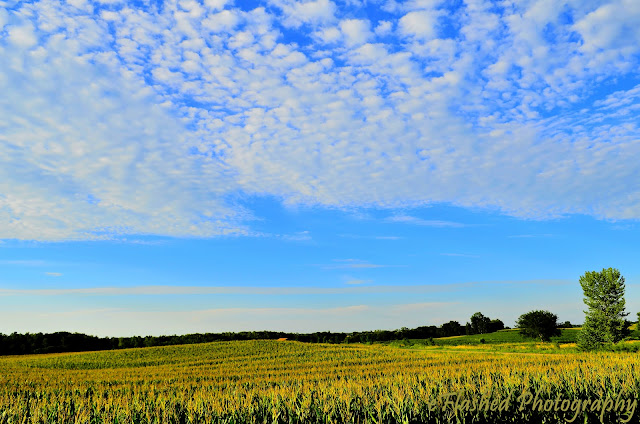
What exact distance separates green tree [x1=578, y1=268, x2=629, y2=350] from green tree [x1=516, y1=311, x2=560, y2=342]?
31952mm

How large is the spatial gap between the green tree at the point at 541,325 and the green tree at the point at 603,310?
3195 centimetres

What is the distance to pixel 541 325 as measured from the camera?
88.2 metres

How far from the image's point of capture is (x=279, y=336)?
10000cm

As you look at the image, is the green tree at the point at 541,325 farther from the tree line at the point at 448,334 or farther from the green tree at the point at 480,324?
the green tree at the point at 480,324

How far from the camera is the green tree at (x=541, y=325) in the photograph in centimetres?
8825

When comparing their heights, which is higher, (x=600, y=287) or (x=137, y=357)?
(x=600, y=287)

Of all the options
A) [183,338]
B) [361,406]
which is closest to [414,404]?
[361,406]

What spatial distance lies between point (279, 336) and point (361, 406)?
93.9 m

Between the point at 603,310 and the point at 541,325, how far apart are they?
33019 mm

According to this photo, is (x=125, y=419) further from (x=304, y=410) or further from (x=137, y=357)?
(x=137, y=357)

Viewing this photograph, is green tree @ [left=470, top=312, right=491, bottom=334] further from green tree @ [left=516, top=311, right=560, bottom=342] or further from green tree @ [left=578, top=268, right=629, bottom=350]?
green tree @ [left=578, top=268, right=629, bottom=350]

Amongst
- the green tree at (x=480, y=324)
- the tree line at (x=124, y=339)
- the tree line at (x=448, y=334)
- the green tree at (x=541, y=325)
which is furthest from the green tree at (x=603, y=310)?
the green tree at (x=480, y=324)

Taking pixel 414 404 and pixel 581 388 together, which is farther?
pixel 581 388

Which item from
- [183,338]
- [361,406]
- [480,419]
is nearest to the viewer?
[480,419]
